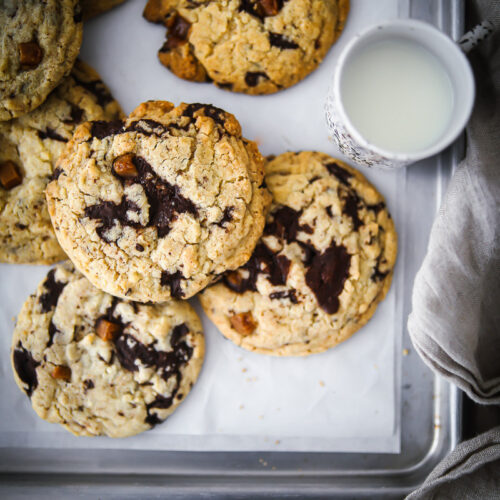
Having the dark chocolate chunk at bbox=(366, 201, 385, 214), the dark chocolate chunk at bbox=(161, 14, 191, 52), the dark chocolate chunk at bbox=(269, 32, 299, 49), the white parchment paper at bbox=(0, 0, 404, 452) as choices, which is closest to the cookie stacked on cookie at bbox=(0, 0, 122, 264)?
the white parchment paper at bbox=(0, 0, 404, 452)

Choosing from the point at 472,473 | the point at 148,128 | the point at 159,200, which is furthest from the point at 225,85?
the point at 472,473

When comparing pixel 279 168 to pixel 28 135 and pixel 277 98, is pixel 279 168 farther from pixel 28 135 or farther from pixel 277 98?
pixel 28 135

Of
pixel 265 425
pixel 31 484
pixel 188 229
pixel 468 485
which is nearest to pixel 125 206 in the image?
pixel 188 229

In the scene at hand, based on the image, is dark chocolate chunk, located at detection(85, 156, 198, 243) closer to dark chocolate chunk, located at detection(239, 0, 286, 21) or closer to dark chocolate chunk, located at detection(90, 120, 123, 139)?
dark chocolate chunk, located at detection(90, 120, 123, 139)

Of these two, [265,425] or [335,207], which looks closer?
[335,207]

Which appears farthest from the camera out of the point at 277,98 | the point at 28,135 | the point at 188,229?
the point at 277,98

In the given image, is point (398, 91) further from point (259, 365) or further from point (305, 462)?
point (305, 462)
